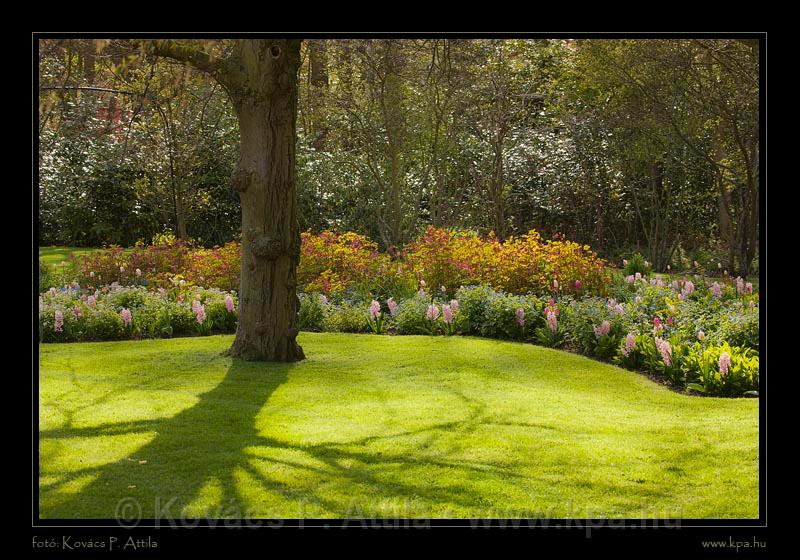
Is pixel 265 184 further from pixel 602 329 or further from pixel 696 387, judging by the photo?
pixel 696 387

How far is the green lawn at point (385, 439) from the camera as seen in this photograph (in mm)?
4215

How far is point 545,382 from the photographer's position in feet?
22.8

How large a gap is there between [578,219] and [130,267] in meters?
8.13

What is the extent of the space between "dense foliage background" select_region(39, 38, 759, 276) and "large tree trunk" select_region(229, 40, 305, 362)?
22.3 ft

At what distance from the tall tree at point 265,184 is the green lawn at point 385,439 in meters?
0.36

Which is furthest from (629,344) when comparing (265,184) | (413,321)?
(265,184)

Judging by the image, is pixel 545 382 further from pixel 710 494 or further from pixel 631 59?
pixel 631 59

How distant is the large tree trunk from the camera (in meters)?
6.83

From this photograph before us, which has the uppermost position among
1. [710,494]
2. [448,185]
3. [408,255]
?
[448,185]

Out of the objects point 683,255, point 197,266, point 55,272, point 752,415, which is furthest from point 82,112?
point 752,415

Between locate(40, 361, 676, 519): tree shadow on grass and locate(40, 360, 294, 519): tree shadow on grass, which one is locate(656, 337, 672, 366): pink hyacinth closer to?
locate(40, 361, 676, 519): tree shadow on grass

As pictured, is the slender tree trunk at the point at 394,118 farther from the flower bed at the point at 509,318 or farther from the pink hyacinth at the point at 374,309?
the pink hyacinth at the point at 374,309

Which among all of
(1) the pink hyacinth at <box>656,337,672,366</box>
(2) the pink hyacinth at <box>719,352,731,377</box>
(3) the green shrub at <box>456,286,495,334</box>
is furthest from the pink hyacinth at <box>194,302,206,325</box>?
(2) the pink hyacinth at <box>719,352,731,377</box>

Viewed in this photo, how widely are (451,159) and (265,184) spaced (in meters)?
9.07
